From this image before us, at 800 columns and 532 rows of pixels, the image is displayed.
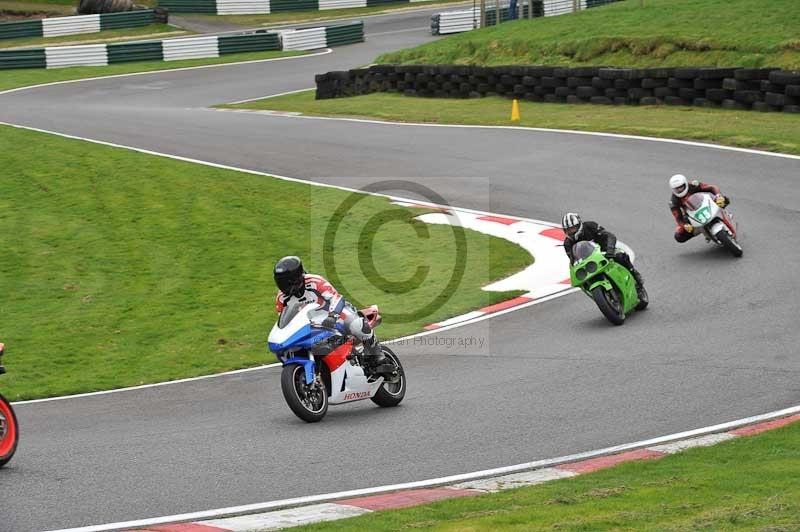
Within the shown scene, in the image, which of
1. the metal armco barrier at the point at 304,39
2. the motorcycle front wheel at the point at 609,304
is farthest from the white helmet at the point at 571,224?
the metal armco barrier at the point at 304,39

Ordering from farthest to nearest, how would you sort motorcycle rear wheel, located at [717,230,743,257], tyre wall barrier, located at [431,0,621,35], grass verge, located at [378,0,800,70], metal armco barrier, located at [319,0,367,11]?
metal armco barrier, located at [319,0,367,11] → tyre wall barrier, located at [431,0,621,35] → grass verge, located at [378,0,800,70] → motorcycle rear wheel, located at [717,230,743,257]

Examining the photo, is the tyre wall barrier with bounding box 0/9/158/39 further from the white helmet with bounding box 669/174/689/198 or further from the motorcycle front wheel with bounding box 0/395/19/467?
the motorcycle front wheel with bounding box 0/395/19/467

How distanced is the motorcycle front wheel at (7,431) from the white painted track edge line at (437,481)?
186 cm

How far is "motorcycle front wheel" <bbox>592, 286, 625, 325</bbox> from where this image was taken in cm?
1321

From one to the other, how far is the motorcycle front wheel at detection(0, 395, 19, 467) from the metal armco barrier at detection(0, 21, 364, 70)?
112ft

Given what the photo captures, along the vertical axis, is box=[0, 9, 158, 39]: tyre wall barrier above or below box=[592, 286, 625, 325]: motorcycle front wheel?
above

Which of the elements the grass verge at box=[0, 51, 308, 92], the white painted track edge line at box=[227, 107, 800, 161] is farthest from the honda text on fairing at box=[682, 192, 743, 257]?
the grass verge at box=[0, 51, 308, 92]

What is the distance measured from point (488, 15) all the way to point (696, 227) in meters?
32.5

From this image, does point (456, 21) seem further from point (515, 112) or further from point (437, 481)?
point (437, 481)

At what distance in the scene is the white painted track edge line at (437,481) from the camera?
7.83 metres

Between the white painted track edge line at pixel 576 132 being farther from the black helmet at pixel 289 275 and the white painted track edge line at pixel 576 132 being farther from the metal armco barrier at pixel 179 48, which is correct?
the metal armco barrier at pixel 179 48

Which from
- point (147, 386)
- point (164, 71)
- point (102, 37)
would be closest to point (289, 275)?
point (147, 386)

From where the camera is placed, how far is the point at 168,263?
56.5 ft

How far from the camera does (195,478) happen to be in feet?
29.0
